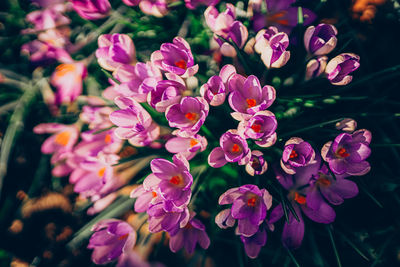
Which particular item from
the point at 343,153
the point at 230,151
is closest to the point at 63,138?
the point at 230,151

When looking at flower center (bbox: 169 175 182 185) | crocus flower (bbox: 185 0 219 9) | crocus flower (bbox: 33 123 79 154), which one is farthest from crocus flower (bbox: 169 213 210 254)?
crocus flower (bbox: 185 0 219 9)

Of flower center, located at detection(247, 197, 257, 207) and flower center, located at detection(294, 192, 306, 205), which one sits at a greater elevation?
flower center, located at detection(247, 197, 257, 207)

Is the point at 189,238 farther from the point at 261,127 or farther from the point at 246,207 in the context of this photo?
the point at 261,127

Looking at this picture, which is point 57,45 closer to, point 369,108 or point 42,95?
point 42,95

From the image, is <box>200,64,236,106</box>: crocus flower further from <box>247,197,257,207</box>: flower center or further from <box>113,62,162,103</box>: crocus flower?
<box>247,197,257,207</box>: flower center

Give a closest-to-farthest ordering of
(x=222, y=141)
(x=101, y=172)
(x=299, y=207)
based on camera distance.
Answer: (x=222, y=141) < (x=299, y=207) < (x=101, y=172)

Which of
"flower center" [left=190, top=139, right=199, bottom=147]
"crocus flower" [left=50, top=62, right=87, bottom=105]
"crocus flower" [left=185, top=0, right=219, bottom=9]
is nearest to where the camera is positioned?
"flower center" [left=190, top=139, right=199, bottom=147]

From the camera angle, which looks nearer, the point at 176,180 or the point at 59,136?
the point at 176,180
